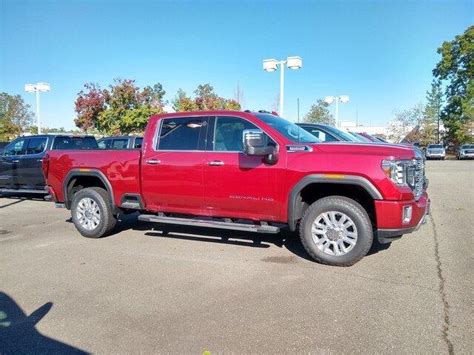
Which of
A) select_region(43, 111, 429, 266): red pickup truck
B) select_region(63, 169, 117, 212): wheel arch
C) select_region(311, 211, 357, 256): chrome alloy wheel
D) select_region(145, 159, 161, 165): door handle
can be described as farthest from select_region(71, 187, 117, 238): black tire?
select_region(311, 211, 357, 256): chrome alloy wheel

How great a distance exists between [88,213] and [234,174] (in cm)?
296

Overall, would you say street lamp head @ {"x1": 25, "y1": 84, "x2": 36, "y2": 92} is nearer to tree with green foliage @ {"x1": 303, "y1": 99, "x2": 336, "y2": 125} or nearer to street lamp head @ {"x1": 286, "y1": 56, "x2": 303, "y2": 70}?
street lamp head @ {"x1": 286, "y1": 56, "x2": 303, "y2": 70}

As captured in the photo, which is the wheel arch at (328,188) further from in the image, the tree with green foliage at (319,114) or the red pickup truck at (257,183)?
the tree with green foliage at (319,114)

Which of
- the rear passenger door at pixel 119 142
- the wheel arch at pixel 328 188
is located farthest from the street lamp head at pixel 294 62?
the wheel arch at pixel 328 188

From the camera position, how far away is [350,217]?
17.5 feet

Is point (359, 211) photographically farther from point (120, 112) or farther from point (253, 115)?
point (120, 112)

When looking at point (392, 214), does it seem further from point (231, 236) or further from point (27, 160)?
point (27, 160)

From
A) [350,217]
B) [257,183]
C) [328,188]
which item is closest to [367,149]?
[328,188]

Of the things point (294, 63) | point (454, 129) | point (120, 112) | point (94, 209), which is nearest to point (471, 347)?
point (94, 209)

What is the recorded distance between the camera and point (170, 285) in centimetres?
483

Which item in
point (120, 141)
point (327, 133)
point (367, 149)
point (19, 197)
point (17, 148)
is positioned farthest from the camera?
point (120, 141)

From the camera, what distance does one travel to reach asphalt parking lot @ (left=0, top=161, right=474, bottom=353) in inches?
139

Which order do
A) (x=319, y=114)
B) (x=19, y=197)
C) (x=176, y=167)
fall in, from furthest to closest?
(x=319, y=114), (x=19, y=197), (x=176, y=167)

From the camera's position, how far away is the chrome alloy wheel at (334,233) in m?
5.36
